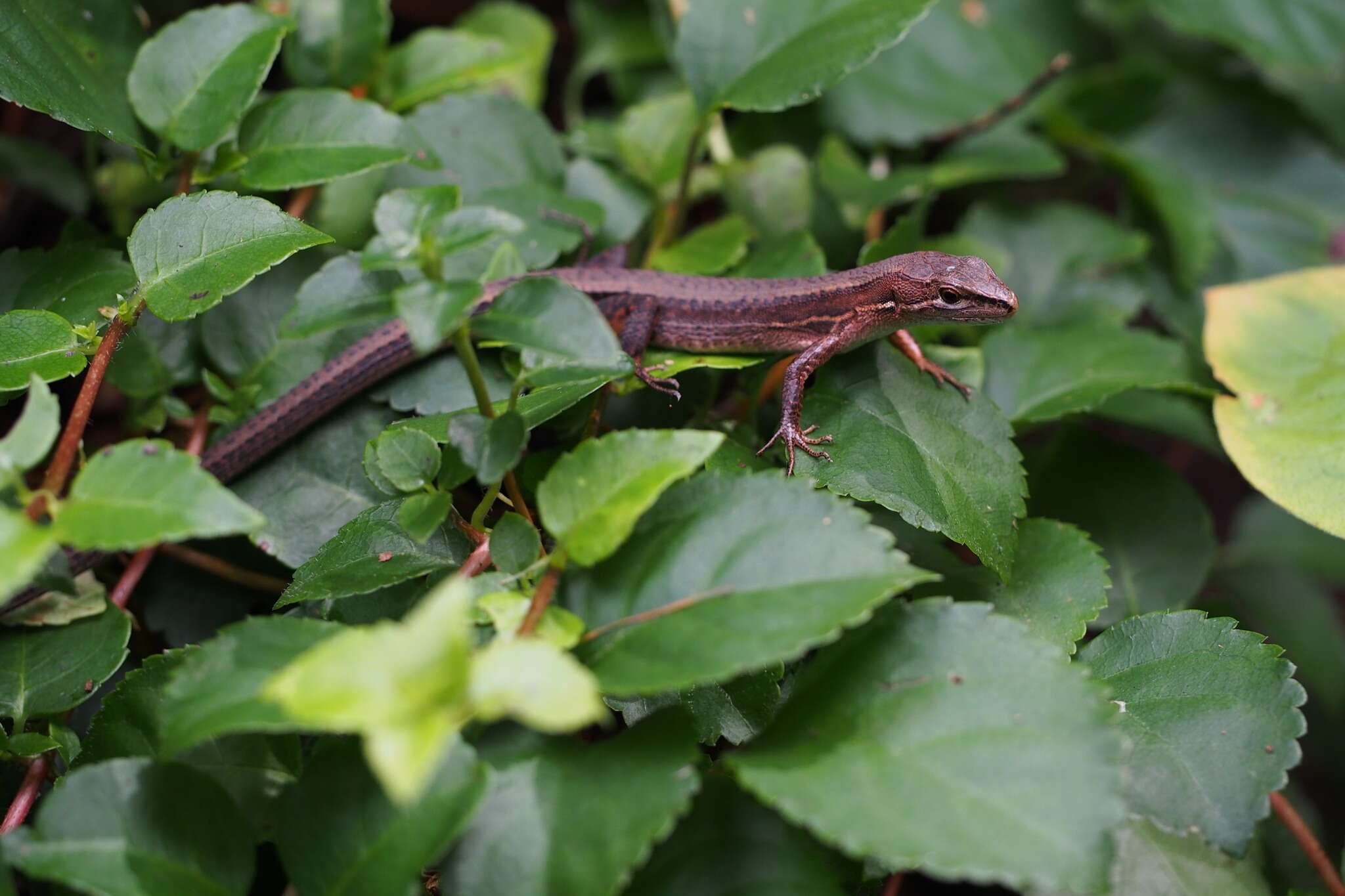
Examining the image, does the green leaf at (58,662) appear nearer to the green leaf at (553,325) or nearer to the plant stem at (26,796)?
the plant stem at (26,796)

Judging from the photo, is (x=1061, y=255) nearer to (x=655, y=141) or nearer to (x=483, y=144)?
(x=655, y=141)

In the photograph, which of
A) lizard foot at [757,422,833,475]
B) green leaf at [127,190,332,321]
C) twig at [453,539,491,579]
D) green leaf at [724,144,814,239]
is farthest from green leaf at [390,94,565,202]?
twig at [453,539,491,579]

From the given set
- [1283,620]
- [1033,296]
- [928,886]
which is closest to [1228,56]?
[1033,296]

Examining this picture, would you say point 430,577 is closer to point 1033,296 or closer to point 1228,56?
point 1033,296

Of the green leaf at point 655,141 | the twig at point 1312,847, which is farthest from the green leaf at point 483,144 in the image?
the twig at point 1312,847

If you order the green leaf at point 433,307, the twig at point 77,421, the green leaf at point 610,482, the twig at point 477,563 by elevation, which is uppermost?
the green leaf at point 433,307

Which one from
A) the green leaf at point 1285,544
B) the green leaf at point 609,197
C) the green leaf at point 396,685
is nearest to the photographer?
the green leaf at point 396,685

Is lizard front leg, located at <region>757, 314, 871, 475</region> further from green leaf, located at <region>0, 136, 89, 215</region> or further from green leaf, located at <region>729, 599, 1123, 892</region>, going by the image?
green leaf, located at <region>0, 136, 89, 215</region>
